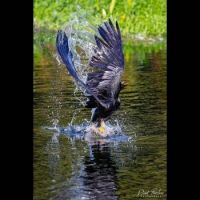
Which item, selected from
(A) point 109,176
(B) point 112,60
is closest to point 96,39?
(B) point 112,60

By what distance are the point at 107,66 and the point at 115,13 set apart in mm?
848

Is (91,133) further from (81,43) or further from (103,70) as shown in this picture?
(81,43)

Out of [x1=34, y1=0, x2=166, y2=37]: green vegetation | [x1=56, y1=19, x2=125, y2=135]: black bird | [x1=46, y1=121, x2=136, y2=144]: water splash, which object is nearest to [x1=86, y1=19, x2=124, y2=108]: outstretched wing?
[x1=56, y1=19, x2=125, y2=135]: black bird

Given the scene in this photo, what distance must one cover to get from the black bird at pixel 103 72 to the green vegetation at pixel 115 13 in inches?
12.4

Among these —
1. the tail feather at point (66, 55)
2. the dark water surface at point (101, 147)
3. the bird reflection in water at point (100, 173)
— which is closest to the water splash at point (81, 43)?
the tail feather at point (66, 55)

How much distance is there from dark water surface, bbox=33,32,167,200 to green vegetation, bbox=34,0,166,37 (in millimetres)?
325

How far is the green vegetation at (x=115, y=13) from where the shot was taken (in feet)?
20.1

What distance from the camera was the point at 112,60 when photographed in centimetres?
548

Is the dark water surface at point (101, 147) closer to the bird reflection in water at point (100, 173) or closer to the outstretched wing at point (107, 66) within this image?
the bird reflection in water at point (100, 173)

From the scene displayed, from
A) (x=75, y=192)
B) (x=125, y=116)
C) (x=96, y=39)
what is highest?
(x=96, y=39)

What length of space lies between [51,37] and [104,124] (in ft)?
4.28

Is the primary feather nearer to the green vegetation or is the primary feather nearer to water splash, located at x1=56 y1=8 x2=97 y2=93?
water splash, located at x1=56 y1=8 x2=97 y2=93
